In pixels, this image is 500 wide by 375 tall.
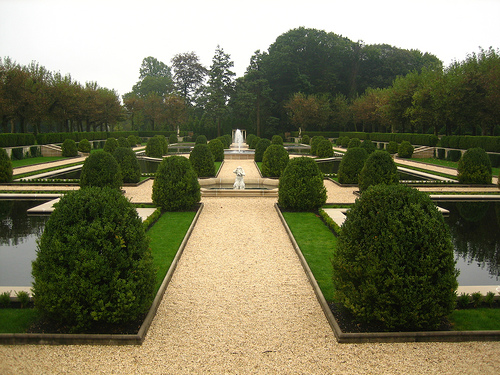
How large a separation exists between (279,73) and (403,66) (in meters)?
20.7

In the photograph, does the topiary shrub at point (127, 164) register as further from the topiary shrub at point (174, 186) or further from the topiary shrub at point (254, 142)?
the topiary shrub at point (254, 142)

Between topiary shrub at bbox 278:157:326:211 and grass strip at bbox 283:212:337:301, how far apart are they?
1.20ft

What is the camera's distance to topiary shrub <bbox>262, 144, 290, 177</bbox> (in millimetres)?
18672

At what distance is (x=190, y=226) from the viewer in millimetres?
9859

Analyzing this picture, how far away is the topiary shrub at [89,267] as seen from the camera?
4609 millimetres

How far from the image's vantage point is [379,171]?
44.4 ft

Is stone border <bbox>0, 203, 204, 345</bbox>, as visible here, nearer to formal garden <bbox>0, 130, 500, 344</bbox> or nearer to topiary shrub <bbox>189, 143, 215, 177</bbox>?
formal garden <bbox>0, 130, 500, 344</bbox>

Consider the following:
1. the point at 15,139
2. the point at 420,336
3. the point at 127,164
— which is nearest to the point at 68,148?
the point at 15,139

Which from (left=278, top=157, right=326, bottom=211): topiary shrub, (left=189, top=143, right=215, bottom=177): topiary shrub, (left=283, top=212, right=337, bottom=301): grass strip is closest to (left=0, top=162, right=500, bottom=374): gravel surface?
(left=283, top=212, right=337, bottom=301): grass strip

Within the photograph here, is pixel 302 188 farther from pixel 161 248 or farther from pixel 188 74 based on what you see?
pixel 188 74

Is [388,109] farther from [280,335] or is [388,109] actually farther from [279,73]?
[280,335]

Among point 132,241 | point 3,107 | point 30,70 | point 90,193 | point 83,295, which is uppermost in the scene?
point 30,70

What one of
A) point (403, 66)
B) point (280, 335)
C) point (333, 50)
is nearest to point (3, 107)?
point (280, 335)

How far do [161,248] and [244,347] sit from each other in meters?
4.05
